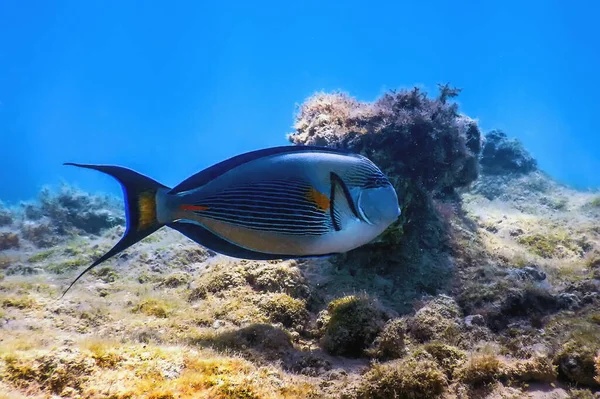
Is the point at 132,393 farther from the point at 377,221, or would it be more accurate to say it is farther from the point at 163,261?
the point at 163,261

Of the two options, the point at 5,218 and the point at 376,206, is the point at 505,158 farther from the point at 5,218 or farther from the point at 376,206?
the point at 5,218

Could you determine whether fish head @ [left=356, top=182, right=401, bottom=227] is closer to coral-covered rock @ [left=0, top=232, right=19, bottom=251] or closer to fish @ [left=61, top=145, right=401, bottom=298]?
fish @ [left=61, top=145, right=401, bottom=298]

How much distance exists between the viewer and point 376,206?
7.51ft

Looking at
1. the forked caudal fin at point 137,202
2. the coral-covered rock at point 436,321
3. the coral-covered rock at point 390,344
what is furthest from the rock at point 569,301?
the forked caudal fin at point 137,202

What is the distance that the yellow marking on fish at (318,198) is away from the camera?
89.1 inches

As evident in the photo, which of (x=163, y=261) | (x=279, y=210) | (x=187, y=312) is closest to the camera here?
(x=279, y=210)

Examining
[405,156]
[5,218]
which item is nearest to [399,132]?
[405,156]

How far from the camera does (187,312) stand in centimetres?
380

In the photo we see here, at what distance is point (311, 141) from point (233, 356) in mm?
4150

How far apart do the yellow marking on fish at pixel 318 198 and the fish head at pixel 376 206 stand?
0.20 metres

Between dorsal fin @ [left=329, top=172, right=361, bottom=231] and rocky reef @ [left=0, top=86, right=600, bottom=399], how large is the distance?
1096 mm

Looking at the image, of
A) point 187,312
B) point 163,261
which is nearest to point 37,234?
point 163,261

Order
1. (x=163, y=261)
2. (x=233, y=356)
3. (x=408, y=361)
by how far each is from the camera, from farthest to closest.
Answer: (x=163, y=261)
(x=233, y=356)
(x=408, y=361)

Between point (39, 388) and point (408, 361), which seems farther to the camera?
point (408, 361)
